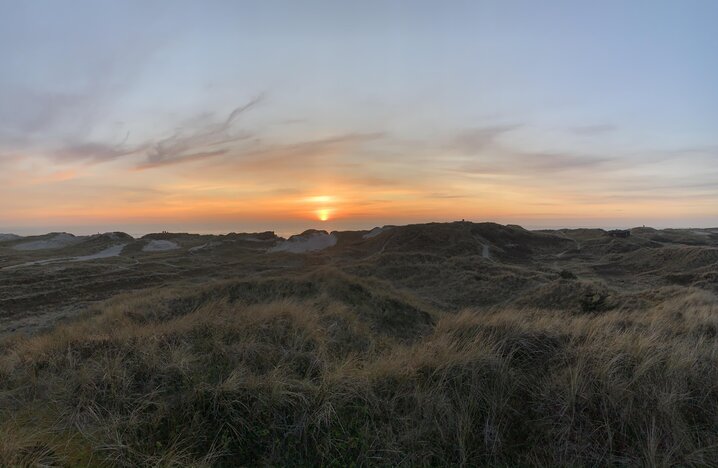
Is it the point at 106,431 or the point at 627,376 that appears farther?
the point at 627,376

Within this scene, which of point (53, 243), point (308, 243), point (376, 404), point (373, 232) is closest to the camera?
point (376, 404)

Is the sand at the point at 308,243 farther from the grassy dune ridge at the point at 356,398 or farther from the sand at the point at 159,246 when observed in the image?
the grassy dune ridge at the point at 356,398

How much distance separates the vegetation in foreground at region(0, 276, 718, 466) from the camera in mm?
4387

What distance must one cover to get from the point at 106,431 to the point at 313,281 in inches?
649

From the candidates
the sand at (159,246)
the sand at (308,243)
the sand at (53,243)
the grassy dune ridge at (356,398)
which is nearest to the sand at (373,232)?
the sand at (308,243)

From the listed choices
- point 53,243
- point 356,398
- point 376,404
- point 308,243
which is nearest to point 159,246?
point 53,243

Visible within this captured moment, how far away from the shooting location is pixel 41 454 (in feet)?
13.0

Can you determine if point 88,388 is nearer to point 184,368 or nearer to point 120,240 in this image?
point 184,368

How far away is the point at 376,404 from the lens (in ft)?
16.1

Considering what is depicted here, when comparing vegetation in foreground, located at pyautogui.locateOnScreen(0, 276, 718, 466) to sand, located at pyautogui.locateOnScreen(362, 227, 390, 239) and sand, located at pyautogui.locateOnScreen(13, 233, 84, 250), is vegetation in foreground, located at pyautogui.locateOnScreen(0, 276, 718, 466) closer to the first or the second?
sand, located at pyautogui.locateOnScreen(362, 227, 390, 239)

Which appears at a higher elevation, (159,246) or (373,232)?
(373,232)

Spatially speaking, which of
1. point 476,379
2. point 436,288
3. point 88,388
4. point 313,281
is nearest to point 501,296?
point 436,288

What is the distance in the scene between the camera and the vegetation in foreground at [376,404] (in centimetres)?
439

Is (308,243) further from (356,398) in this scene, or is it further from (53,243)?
(356,398)
